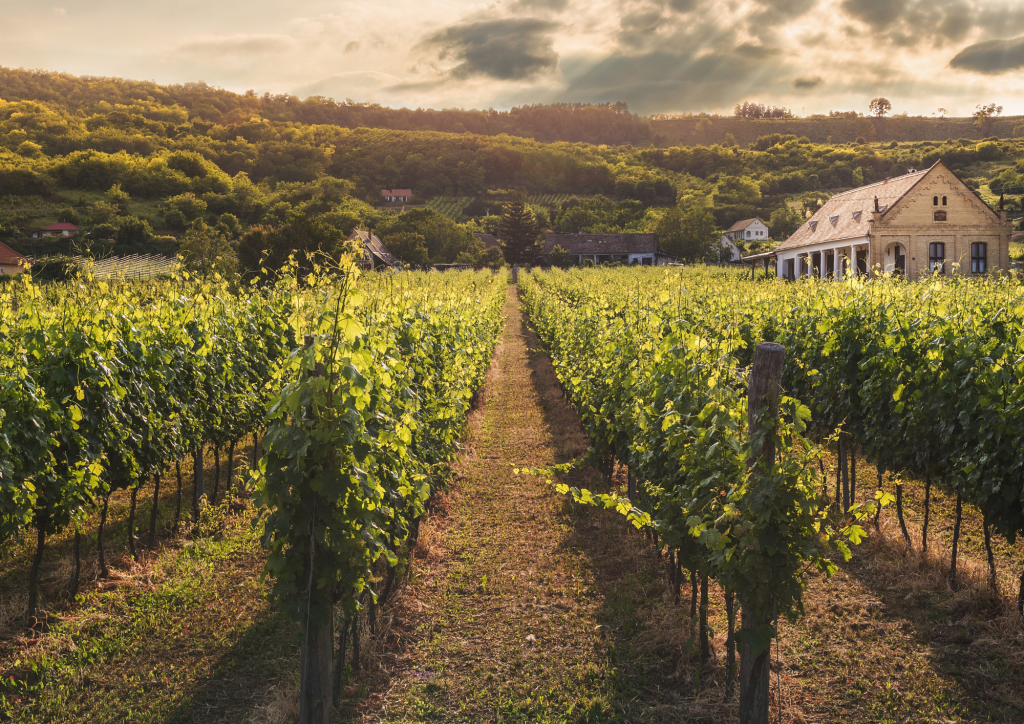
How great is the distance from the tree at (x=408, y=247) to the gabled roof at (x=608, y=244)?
57.4 ft

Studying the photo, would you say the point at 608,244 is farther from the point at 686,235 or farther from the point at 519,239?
the point at 519,239

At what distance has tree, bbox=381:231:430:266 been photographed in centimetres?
6812

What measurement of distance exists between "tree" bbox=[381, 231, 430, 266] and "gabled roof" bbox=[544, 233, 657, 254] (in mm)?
17509

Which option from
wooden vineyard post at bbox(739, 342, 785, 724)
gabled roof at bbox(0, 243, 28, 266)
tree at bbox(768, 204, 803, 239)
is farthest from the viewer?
tree at bbox(768, 204, 803, 239)

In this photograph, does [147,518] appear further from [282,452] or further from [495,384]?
[495,384]

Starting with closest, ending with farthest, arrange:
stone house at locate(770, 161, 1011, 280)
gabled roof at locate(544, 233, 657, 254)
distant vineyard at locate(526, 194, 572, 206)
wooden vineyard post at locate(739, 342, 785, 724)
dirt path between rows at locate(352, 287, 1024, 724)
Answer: wooden vineyard post at locate(739, 342, 785, 724) < dirt path between rows at locate(352, 287, 1024, 724) < stone house at locate(770, 161, 1011, 280) < gabled roof at locate(544, 233, 657, 254) < distant vineyard at locate(526, 194, 572, 206)

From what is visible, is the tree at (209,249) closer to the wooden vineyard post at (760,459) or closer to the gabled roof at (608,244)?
the gabled roof at (608,244)

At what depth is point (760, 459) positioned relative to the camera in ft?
11.8

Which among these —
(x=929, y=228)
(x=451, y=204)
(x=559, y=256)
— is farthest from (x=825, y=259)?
(x=451, y=204)

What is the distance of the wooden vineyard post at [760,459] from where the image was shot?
362 centimetres

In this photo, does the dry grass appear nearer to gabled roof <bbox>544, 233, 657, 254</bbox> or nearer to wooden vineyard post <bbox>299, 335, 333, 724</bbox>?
wooden vineyard post <bbox>299, 335, 333, 724</bbox>

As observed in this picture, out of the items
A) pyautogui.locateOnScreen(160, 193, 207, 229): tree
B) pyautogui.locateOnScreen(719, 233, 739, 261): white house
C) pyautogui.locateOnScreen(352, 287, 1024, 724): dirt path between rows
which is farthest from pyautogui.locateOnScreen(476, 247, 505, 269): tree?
pyautogui.locateOnScreen(352, 287, 1024, 724): dirt path between rows

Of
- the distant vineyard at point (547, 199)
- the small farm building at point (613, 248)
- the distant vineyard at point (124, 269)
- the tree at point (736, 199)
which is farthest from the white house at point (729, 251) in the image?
the distant vineyard at point (124, 269)

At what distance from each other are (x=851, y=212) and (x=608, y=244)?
42.6 m
